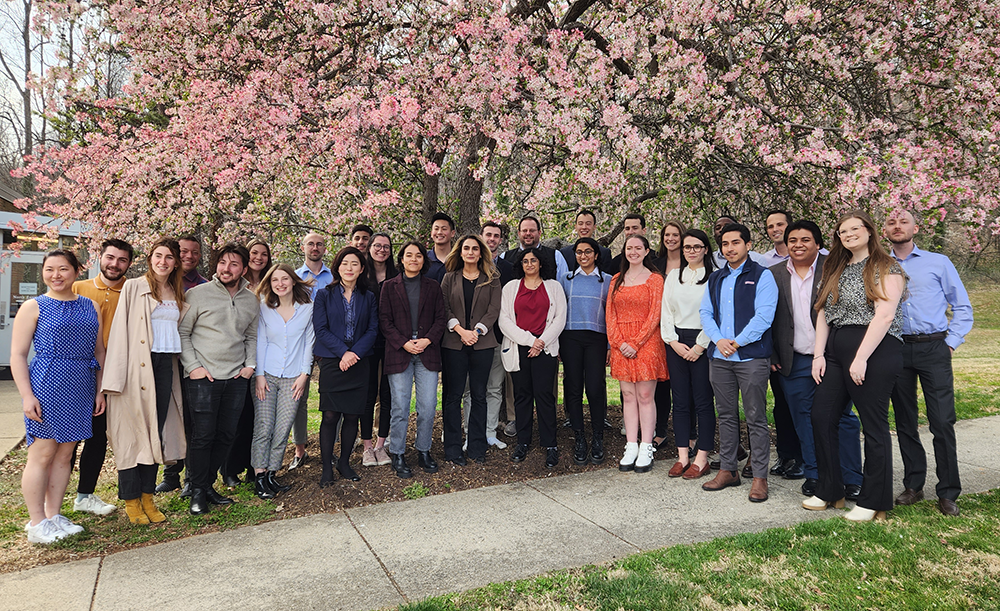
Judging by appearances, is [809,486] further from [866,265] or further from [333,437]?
[333,437]

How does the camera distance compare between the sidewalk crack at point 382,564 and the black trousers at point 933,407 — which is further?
the black trousers at point 933,407

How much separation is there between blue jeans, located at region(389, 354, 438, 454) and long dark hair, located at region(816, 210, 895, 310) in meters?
3.15

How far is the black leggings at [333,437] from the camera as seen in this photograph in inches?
187

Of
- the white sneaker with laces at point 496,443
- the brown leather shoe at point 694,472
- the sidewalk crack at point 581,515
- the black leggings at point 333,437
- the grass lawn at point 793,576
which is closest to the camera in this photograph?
the grass lawn at point 793,576

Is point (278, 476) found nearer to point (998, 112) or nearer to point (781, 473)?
point (781, 473)

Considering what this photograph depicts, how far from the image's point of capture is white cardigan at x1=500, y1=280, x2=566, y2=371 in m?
→ 5.23

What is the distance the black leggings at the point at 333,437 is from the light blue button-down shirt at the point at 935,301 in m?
4.34

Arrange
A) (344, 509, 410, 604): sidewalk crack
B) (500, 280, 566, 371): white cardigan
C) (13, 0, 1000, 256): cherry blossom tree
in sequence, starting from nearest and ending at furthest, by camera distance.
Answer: (344, 509, 410, 604): sidewalk crack
(500, 280, 566, 371): white cardigan
(13, 0, 1000, 256): cherry blossom tree

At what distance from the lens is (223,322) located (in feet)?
14.4

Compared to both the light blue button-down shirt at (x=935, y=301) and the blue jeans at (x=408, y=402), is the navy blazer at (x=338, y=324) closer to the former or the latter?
the blue jeans at (x=408, y=402)

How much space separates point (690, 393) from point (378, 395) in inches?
113

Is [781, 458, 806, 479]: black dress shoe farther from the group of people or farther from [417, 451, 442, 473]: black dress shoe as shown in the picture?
[417, 451, 442, 473]: black dress shoe

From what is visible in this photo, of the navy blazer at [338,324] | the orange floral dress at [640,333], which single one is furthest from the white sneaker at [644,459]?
the navy blazer at [338,324]

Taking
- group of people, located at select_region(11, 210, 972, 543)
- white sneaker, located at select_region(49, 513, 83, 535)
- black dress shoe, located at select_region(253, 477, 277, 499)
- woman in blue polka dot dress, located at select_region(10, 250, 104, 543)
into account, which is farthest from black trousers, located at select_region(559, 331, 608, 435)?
white sneaker, located at select_region(49, 513, 83, 535)
